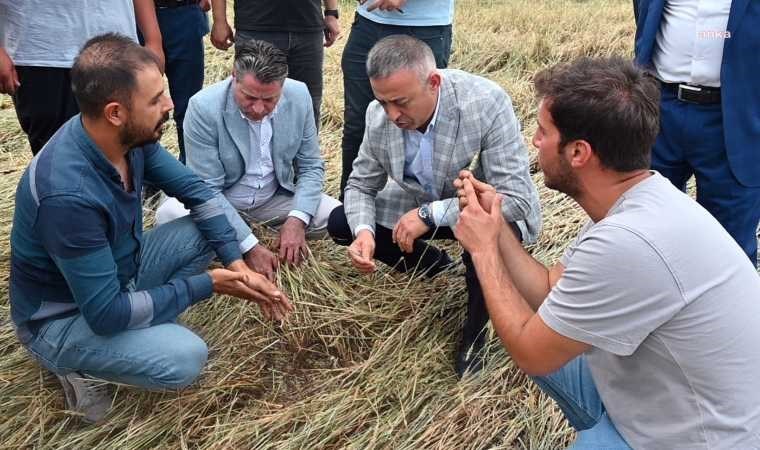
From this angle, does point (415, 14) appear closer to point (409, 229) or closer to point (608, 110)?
point (409, 229)

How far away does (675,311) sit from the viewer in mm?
1517

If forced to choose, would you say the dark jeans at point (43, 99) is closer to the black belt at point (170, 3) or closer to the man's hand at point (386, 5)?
the black belt at point (170, 3)

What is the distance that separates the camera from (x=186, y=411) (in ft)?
7.52

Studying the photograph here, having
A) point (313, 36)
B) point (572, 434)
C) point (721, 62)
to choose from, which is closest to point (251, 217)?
point (313, 36)

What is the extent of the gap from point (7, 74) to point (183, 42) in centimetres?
98

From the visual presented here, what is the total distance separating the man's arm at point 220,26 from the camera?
11.4 ft

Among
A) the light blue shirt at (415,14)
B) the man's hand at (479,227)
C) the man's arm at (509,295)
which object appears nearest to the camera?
the man's arm at (509,295)

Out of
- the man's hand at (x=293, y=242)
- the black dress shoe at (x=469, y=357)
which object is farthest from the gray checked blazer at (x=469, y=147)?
the black dress shoe at (x=469, y=357)

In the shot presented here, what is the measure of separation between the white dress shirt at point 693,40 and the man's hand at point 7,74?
2.33 meters

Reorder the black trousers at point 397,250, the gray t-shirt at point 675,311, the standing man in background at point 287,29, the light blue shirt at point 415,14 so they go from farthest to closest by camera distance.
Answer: the standing man in background at point 287,29, the light blue shirt at point 415,14, the black trousers at point 397,250, the gray t-shirt at point 675,311

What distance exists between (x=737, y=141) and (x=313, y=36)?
1914 millimetres

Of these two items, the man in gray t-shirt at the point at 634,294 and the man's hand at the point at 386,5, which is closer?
the man in gray t-shirt at the point at 634,294

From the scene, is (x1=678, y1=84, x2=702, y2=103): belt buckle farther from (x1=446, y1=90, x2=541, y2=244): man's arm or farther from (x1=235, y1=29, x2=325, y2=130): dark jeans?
(x1=235, y1=29, x2=325, y2=130): dark jeans

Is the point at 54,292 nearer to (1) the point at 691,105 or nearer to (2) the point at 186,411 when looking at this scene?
(2) the point at 186,411
